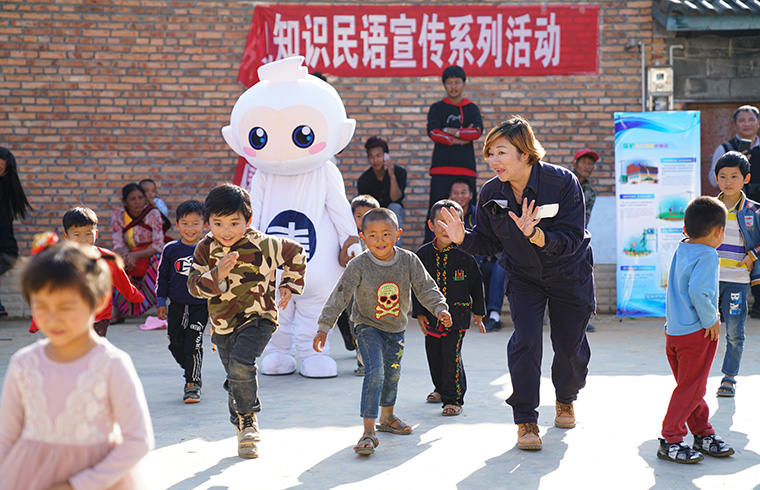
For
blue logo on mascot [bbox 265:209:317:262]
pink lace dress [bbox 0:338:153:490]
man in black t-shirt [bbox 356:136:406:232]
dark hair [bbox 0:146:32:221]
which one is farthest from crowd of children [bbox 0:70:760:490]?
dark hair [bbox 0:146:32:221]

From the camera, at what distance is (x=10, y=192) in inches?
342

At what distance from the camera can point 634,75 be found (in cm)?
948

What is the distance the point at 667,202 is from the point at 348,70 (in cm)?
388

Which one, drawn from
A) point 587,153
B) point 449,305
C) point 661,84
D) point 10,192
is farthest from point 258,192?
point 661,84

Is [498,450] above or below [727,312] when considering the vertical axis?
below

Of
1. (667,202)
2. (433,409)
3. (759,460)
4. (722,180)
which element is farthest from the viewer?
(667,202)

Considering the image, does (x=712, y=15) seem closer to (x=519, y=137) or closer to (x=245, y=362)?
(x=519, y=137)

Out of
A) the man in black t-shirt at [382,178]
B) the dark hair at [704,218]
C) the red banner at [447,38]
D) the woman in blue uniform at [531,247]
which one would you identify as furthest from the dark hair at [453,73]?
the dark hair at [704,218]

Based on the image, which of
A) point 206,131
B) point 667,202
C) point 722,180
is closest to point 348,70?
point 206,131

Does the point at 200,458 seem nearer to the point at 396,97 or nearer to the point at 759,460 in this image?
the point at 759,460

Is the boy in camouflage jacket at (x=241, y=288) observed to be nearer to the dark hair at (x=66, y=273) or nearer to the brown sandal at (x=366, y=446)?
the brown sandal at (x=366, y=446)

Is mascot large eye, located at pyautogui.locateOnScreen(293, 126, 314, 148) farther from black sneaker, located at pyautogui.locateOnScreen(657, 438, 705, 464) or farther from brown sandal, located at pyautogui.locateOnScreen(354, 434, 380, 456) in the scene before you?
black sneaker, located at pyautogui.locateOnScreen(657, 438, 705, 464)

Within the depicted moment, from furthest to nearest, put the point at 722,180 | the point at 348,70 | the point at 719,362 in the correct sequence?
the point at 348,70 < the point at 719,362 < the point at 722,180

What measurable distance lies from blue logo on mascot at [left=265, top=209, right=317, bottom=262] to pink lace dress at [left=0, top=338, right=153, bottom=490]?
3705 millimetres
